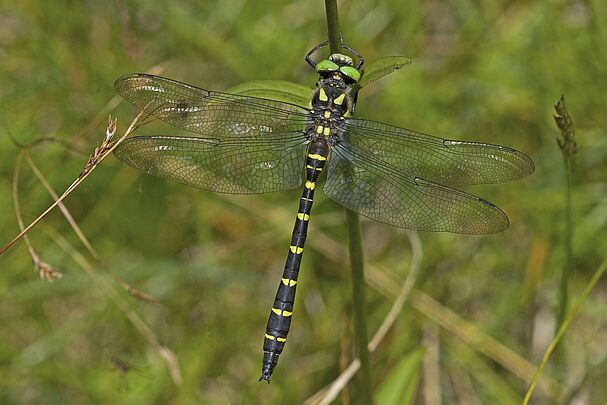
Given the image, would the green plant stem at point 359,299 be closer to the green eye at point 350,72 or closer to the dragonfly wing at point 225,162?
the green eye at point 350,72

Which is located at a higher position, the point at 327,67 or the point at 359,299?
the point at 327,67

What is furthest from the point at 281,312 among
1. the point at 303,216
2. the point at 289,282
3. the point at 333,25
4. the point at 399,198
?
the point at 333,25

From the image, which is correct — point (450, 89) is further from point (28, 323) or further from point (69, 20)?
point (28, 323)

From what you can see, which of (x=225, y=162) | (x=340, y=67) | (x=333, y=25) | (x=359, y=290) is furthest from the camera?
(x=225, y=162)

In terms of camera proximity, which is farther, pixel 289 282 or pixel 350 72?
pixel 289 282

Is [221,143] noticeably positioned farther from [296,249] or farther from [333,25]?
[333,25]

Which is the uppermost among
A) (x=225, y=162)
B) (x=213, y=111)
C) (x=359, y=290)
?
(x=213, y=111)

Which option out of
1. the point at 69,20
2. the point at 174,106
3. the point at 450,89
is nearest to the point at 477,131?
the point at 450,89
